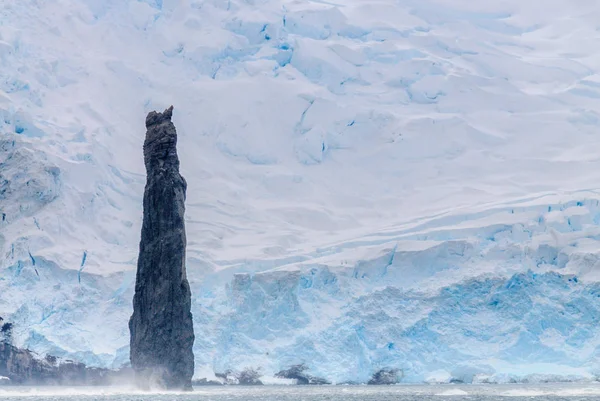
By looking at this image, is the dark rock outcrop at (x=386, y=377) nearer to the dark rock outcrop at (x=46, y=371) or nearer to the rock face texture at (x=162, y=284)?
the dark rock outcrop at (x=46, y=371)

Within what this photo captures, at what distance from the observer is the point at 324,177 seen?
5928cm

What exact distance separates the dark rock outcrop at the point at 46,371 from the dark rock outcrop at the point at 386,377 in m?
10.4

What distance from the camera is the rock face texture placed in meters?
36.8

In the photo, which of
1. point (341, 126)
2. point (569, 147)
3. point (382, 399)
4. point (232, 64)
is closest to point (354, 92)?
point (341, 126)

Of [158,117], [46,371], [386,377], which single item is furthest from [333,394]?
[46,371]

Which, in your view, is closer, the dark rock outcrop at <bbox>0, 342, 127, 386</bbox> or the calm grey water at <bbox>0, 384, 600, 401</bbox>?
the calm grey water at <bbox>0, 384, 600, 401</bbox>

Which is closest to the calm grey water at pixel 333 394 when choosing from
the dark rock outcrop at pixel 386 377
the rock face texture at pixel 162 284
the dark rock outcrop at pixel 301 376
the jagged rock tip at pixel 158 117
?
the dark rock outcrop at pixel 386 377

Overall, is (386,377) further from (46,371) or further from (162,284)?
(46,371)

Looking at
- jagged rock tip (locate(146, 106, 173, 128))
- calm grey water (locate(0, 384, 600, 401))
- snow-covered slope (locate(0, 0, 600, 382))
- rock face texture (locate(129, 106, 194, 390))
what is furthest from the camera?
snow-covered slope (locate(0, 0, 600, 382))

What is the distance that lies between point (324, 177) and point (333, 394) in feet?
70.0

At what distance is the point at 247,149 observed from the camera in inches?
2365

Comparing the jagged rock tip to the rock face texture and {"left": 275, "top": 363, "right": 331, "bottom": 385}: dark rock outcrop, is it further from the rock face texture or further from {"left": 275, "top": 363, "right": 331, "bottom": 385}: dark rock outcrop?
{"left": 275, "top": 363, "right": 331, "bottom": 385}: dark rock outcrop

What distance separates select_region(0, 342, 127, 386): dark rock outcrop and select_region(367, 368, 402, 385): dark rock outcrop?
10445 millimetres

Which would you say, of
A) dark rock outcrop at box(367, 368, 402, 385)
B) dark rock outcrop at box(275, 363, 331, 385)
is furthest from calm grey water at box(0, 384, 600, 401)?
dark rock outcrop at box(275, 363, 331, 385)
